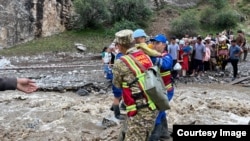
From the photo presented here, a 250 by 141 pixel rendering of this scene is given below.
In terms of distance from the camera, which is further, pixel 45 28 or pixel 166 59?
pixel 45 28

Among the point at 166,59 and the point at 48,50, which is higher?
A: the point at 166,59

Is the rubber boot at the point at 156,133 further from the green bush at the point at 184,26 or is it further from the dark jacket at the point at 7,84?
the green bush at the point at 184,26

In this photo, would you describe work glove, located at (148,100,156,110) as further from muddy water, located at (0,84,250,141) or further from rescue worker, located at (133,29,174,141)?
muddy water, located at (0,84,250,141)

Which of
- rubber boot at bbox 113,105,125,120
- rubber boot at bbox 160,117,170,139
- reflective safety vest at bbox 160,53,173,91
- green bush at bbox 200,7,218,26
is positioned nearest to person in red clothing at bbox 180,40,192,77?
rubber boot at bbox 113,105,125,120

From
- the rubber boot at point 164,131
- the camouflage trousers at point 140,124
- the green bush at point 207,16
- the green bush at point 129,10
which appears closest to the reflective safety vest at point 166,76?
the rubber boot at point 164,131

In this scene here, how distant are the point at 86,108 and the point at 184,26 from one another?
17.8 meters

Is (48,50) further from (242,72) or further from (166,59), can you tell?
(166,59)

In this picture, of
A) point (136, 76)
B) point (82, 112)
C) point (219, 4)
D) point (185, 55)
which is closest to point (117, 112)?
point (82, 112)

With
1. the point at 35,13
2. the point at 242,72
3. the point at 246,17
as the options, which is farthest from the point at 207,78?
the point at 246,17

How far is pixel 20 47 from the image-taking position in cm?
2239

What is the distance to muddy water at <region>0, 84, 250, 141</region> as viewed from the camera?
26.0 ft

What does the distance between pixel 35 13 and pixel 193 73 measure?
42.7ft

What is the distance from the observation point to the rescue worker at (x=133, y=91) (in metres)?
4.17

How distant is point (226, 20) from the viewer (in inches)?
A: 1128
